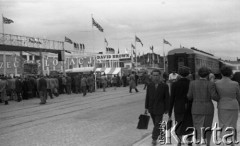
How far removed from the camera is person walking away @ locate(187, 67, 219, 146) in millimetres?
7492

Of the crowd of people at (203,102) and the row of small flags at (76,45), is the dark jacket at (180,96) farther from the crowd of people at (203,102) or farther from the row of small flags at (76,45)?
the row of small flags at (76,45)

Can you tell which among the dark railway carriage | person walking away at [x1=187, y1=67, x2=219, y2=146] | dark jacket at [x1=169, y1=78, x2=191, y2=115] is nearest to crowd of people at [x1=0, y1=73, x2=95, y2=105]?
the dark railway carriage

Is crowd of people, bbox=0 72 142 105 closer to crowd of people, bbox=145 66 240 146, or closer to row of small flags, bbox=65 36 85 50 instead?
row of small flags, bbox=65 36 85 50

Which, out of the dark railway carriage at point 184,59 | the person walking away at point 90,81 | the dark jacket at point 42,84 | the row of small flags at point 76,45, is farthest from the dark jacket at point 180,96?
the row of small flags at point 76,45

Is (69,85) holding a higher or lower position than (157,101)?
lower

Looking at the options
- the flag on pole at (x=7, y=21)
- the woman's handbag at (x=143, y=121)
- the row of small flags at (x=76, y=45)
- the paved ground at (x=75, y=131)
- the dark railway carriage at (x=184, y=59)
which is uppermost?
the flag on pole at (x=7, y=21)

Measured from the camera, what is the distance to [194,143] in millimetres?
8312

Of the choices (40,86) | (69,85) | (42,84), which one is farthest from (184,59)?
(40,86)

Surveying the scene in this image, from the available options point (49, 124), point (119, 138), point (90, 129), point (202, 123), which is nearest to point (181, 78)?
point (202, 123)

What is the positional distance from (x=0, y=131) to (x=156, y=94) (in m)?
6.29

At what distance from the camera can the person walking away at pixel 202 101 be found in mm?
7492

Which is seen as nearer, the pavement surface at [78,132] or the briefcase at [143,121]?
the briefcase at [143,121]

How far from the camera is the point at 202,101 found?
24.7 feet

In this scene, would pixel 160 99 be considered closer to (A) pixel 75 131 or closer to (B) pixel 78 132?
(B) pixel 78 132
